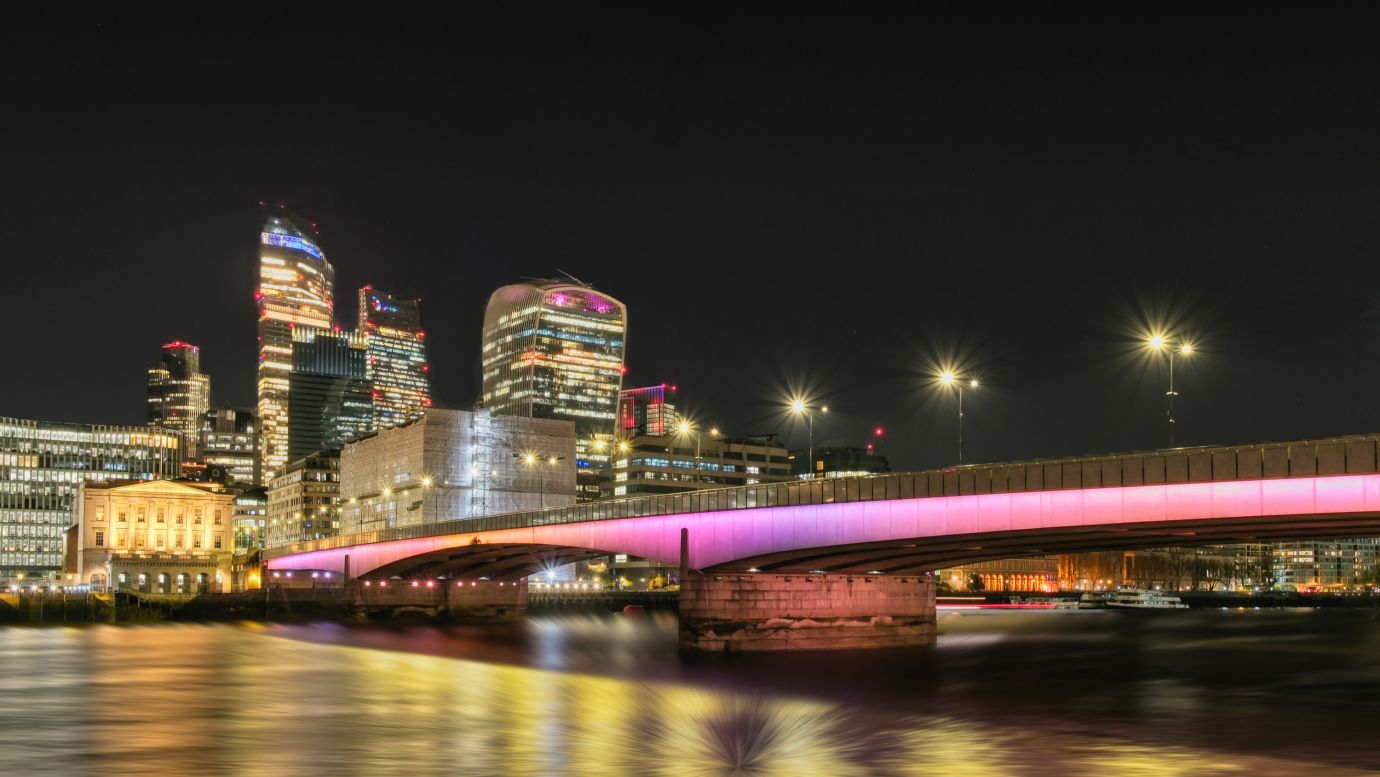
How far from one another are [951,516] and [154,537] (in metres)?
149

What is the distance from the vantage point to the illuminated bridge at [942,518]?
5075cm

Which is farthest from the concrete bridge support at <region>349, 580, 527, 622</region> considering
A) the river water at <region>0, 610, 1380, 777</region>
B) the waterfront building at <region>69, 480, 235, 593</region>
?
the waterfront building at <region>69, 480, 235, 593</region>

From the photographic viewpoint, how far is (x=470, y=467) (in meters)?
180

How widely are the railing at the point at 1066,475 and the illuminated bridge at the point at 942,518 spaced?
6 cm

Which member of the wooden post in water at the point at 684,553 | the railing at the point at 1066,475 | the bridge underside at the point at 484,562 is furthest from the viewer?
the bridge underside at the point at 484,562

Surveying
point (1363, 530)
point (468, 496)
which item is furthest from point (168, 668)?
point (468, 496)

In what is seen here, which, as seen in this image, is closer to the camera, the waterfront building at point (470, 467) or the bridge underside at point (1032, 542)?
the bridge underside at point (1032, 542)

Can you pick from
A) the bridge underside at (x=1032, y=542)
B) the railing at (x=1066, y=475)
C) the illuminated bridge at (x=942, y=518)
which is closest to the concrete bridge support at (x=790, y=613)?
the illuminated bridge at (x=942, y=518)

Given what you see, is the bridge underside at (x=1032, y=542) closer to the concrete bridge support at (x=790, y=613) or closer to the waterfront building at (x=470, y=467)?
the concrete bridge support at (x=790, y=613)

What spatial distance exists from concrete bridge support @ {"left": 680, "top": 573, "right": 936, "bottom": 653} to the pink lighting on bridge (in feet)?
8.23

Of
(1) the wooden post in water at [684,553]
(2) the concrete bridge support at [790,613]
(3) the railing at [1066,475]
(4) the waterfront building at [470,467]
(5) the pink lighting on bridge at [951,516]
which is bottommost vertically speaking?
(2) the concrete bridge support at [790,613]

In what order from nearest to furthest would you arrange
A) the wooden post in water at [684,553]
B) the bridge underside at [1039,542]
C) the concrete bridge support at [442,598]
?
the bridge underside at [1039,542] → the wooden post in water at [684,553] → the concrete bridge support at [442,598]

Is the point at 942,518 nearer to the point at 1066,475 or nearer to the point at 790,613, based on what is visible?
the point at 1066,475

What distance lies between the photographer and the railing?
49.3 m
